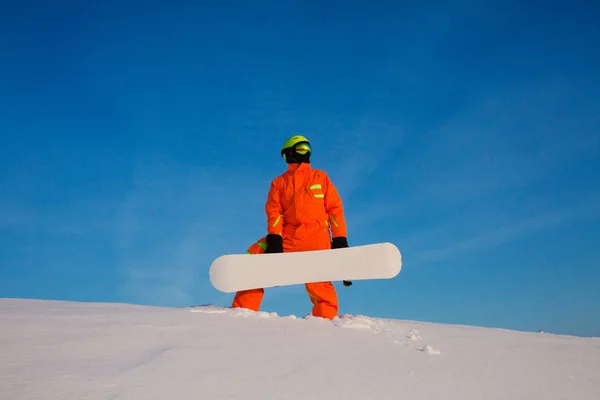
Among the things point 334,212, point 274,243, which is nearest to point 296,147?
point 334,212

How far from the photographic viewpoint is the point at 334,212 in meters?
4.91

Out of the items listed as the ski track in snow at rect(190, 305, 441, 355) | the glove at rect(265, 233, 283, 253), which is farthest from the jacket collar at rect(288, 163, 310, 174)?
the ski track in snow at rect(190, 305, 441, 355)

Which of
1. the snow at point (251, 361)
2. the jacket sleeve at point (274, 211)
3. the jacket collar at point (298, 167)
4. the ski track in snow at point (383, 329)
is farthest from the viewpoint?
the jacket collar at point (298, 167)

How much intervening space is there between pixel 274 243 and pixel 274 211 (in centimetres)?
36

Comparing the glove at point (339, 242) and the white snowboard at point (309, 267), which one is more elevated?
the glove at point (339, 242)

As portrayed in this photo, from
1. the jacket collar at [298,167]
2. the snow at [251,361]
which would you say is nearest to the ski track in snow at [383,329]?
the snow at [251,361]

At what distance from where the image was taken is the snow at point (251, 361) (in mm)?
1970

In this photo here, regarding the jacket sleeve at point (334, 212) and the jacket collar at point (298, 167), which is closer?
the jacket sleeve at point (334, 212)

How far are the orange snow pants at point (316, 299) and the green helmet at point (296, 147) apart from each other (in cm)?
143

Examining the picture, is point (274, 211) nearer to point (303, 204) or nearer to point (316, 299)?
point (303, 204)

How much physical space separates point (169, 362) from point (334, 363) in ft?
2.82

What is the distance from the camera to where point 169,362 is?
222 centimetres

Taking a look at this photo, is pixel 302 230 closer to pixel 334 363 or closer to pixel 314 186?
pixel 314 186

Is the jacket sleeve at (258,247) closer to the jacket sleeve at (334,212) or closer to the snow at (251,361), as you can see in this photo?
the jacket sleeve at (334,212)
